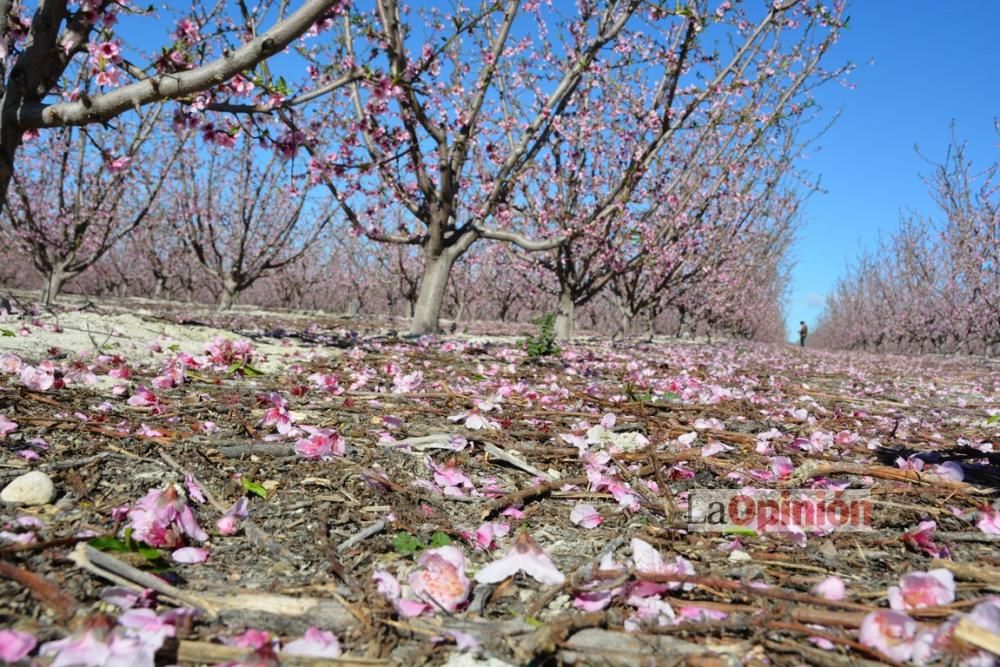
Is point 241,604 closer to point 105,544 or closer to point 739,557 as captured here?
point 105,544

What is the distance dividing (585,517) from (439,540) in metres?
0.52

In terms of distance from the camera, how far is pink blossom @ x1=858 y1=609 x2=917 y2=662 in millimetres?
1198

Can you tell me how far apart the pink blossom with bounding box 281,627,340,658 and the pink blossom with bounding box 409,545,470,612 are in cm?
27

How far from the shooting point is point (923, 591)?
4.49 ft

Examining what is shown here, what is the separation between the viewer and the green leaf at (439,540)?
171cm

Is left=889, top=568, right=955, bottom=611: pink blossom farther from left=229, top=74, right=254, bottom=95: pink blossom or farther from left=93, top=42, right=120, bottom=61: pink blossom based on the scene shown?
left=93, top=42, right=120, bottom=61: pink blossom

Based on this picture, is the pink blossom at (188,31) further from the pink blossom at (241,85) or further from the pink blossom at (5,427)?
the pink blossom at (5,427)

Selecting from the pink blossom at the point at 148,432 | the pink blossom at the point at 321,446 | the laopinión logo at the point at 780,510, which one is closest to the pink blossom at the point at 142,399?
the pink blossom at the point at 148,432

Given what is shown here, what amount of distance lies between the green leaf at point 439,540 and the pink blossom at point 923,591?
1.17m

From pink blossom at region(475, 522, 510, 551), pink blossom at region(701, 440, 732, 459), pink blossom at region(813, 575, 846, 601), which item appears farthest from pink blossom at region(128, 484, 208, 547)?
pink blossom at region(701, 440, 732, 459)

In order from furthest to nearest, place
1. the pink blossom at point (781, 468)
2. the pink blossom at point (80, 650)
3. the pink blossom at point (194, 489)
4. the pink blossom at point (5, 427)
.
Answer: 1. the pink blossom at point (781, 468)
2. the pink blossom at point (5, 427)
3. the pink blossom at point (194, 489)
4. the pink blossom at point (80, 650)

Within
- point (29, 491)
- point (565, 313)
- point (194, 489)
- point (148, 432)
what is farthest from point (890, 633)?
point (565, 313)

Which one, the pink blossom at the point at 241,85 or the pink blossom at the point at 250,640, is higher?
the pink blossom at the point at 241,85

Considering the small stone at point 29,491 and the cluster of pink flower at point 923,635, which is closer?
the cluster of pink flower at point 923,635
